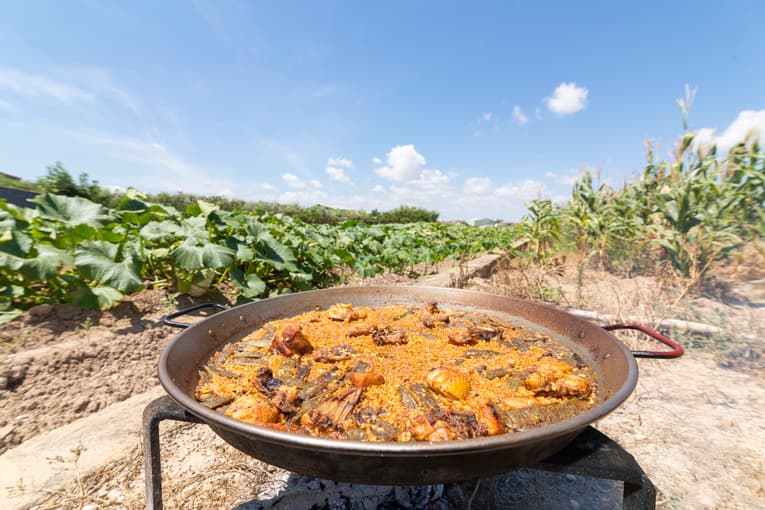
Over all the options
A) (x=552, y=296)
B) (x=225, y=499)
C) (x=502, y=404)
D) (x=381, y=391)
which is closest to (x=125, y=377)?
(x=225, y=499)

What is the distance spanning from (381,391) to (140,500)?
1.37 m

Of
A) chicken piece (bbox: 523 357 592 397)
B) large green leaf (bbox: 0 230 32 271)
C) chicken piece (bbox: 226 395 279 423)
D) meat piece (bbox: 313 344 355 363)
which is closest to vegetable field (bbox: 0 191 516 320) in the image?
large green leaf (bbox: 0 230 32 271)

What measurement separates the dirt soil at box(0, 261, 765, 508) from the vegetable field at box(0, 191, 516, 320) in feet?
1.04

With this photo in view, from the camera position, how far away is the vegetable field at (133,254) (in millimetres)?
3215

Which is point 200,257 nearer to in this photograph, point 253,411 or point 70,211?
point 70,211

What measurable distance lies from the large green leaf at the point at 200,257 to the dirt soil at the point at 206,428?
721mm

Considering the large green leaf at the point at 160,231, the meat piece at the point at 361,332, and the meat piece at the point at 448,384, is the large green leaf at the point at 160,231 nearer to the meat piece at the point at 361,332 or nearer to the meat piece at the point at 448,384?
the meat piece at the point at 361,332

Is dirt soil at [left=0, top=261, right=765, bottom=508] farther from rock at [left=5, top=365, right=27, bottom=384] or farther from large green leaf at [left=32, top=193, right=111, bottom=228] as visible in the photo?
large green leaf at [left=32, top=193, right=111, bottom=228]

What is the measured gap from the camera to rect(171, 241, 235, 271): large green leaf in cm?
347

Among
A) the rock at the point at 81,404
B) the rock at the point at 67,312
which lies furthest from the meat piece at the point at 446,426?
the rock at the point at 67,312

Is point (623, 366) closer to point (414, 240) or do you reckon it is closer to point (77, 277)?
point (77, 277)

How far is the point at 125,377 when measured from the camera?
2525mm

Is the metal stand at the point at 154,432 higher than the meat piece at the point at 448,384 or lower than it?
lower

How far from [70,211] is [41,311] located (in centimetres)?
145
